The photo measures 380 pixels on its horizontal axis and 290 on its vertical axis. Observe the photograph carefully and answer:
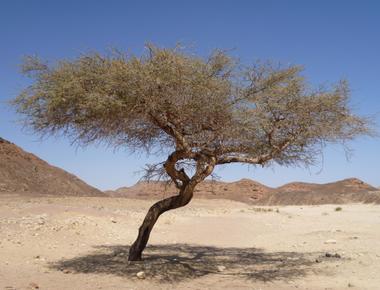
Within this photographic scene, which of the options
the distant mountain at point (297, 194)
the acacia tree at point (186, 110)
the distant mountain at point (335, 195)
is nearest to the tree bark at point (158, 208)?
the acacia tree at point (186, 110)

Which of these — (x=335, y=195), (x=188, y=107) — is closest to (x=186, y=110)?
(x=188, y=107)

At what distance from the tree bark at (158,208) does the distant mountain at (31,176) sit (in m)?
42.0

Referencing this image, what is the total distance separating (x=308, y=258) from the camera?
1483 cm

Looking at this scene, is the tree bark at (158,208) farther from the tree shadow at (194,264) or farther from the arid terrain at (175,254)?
the arid terrain at (175,254)

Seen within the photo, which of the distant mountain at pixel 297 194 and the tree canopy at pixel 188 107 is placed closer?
the tree canopy at pixel 188 107

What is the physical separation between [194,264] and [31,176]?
49.9 m

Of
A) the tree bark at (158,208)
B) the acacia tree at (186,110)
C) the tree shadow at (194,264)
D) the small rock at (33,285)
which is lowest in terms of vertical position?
the small rock at (33,285)

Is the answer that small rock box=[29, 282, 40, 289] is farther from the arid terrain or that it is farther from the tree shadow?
the tree shadow

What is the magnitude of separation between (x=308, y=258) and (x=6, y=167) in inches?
1964

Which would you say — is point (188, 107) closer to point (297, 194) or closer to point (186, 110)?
point (186, 110)

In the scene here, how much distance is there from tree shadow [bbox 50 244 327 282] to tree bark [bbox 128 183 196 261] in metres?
0.34

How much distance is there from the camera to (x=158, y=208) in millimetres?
12898

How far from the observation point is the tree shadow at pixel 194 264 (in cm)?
1206

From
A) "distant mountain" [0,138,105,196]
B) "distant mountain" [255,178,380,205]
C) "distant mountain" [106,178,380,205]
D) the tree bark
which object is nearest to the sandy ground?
the tree bark
